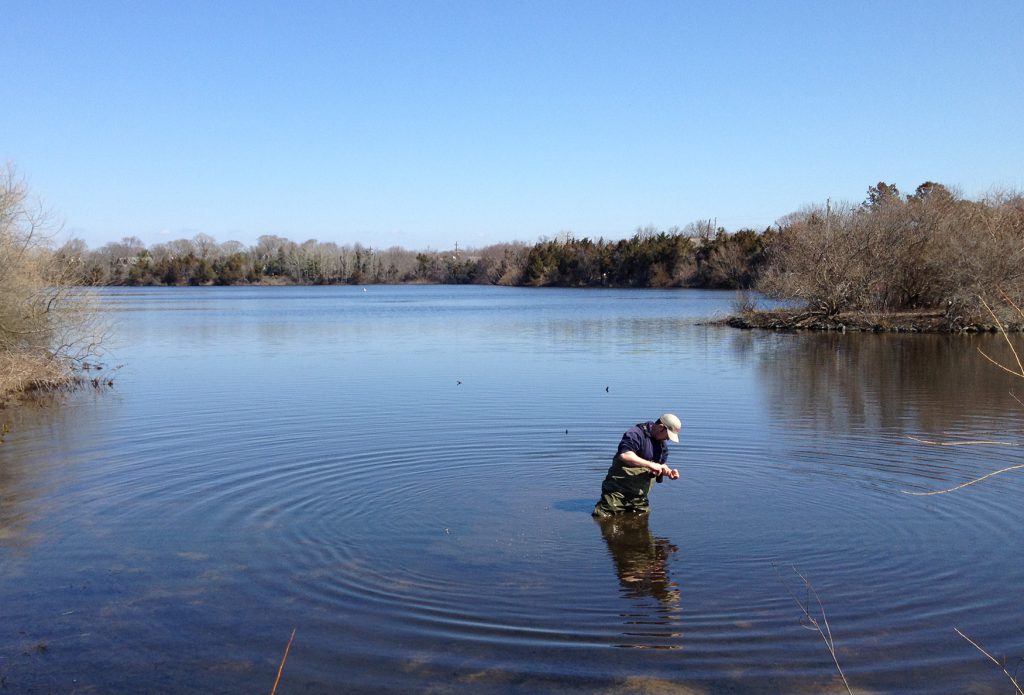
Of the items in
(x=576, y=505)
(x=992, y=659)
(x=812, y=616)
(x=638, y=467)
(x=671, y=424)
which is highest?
(x=671, y=424)

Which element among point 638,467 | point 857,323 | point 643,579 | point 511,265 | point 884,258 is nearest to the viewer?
point 643,579

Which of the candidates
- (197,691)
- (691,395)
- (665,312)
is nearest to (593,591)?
(197,691)

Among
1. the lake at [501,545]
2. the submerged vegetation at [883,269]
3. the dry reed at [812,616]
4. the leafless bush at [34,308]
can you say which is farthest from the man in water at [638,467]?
the submerged vegetation at [883,269]

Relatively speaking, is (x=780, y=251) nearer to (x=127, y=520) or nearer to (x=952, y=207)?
(x=952, y=207)

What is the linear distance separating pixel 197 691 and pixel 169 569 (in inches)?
126

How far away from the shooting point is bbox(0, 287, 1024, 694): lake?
25.1 ft

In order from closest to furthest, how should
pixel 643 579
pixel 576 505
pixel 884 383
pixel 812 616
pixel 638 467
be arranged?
pixel 812 616
pixel 643 579
pixel 638 467
pixel 576 505
pixel 884 383

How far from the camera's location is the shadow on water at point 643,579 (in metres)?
8.26

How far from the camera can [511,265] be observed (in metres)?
146

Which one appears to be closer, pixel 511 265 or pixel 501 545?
pixel 501 545


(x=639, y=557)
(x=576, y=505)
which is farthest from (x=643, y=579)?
(x=576, y=505)

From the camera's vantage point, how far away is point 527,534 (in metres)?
11.3

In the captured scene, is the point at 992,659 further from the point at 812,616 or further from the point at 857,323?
the point at 857,323

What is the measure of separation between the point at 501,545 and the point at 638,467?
6.32 feet
